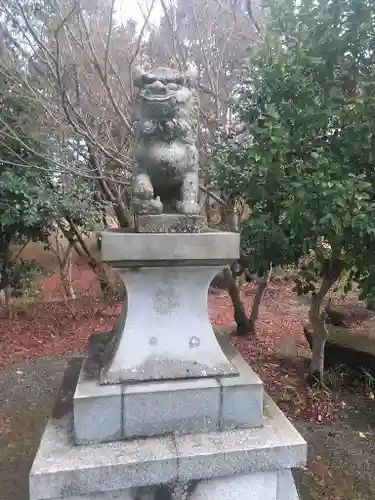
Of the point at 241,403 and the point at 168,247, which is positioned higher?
the point at 168,247

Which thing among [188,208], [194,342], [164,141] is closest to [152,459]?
[194,342]

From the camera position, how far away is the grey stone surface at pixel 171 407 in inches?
95.1

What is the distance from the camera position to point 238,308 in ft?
21.6

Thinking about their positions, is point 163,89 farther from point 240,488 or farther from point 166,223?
point 240,488

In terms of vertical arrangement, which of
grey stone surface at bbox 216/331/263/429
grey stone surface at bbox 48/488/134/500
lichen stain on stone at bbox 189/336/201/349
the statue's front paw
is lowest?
grey stone surface at bbox 48/488/134/500

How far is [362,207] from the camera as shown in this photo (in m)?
3.07

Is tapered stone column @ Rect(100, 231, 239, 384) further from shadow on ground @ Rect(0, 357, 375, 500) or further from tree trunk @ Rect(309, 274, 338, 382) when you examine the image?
tree trunk @ Rect(309, 274, 338, 382)

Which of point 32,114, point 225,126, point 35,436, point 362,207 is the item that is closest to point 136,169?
point 362,207

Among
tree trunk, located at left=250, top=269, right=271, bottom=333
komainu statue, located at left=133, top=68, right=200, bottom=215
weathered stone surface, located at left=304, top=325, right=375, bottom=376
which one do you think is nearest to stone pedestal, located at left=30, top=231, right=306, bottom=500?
komainu statue, located at left=133, top=68, right=200, bottom=215

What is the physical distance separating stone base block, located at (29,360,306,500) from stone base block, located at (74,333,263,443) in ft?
0.18

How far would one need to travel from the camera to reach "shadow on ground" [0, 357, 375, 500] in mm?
3179

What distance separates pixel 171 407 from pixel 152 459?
31 centimetres

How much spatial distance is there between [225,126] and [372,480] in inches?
182

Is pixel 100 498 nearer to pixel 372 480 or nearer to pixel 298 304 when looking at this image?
pixel 372 480
